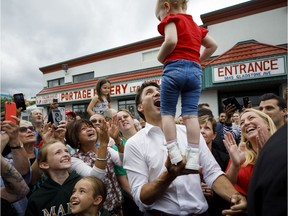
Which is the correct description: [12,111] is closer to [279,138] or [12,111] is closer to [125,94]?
[279,138]

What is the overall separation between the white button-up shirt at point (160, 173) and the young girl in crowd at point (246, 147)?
17cm

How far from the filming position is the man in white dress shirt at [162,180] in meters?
1.68

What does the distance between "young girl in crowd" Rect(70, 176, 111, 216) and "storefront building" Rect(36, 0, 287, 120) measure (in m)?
7.99

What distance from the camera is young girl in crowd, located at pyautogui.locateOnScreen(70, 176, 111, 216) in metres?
2.05

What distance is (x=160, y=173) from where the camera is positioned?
5.94 ft

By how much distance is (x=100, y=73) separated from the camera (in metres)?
15.7

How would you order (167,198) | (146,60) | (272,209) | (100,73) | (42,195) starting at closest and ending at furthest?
1. (272,209)
2. (167,198)
3. (42,195)
4. (146,60)
5. (100,73)

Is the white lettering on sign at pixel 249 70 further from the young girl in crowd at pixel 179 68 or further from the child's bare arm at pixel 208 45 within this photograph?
the young girl in crowd at pixel 179 68

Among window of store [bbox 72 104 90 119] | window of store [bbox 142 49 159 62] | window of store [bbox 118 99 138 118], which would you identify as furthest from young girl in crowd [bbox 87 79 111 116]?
window of store [bbox 72 104 90 119]

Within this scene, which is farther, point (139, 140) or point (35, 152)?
point (35, 152)

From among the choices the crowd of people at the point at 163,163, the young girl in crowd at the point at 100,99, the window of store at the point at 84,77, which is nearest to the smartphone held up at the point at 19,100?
the crowd of people at the point at 163,163

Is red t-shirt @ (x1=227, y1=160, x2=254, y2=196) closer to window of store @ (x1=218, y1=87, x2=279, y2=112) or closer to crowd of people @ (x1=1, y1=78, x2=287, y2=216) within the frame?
crowd of people @ (x1=1, y1=78, x2=287, y2=216)

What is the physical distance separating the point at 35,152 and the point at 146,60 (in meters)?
11.1

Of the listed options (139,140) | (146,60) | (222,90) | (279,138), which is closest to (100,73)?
(146,60)
